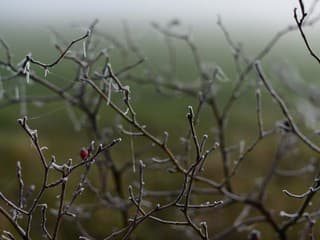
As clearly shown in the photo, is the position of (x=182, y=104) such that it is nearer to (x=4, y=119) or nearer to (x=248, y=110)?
(x=248, y=110)

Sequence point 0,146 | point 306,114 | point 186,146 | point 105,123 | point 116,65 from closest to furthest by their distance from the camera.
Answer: point 186,146 < point 306,114 < point 116,65 < point 0,146 < point 105,123

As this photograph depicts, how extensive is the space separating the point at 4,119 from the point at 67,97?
2318 millimetres

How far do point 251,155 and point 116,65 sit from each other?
1.00 metres

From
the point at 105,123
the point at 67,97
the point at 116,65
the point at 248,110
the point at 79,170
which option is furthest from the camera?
the point at 248,110

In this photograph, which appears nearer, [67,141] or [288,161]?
[288,161]

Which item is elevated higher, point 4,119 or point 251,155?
point 4,119

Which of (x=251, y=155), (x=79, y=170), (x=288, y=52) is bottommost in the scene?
(x=79, y=170)

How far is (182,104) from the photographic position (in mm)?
4359

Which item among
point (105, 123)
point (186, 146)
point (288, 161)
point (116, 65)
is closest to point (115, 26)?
point (116, 65)

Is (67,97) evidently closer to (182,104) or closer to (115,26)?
(115,26)

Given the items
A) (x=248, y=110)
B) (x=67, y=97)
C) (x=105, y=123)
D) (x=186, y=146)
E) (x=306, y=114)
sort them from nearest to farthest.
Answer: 1. (x=186, y=146)
2. (x=67, y=97)
3. (x=306, y=114)
4. (x=105, y=123)
5. (x=248, y=110)

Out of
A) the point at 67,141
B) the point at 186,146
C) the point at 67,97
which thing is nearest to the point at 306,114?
the point at 186,146

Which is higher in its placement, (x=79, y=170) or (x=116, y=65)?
(x=116, y=65)

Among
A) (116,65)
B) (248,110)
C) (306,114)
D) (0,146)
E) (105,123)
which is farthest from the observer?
(248,110)
